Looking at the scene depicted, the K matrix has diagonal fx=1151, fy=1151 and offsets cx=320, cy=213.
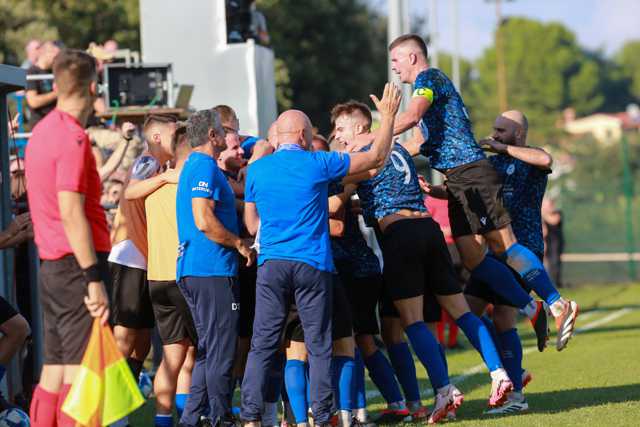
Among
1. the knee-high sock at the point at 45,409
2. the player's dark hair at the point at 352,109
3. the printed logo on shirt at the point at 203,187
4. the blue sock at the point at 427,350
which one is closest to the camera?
the knee-high sock at the point at 45,409

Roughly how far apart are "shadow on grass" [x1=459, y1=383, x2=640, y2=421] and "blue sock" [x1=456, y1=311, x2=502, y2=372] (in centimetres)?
41

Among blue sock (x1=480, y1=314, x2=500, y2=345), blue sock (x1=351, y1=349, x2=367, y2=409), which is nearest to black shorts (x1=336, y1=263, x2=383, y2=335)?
blue sock (x1=351, y1=349, x2=367, y2=409)

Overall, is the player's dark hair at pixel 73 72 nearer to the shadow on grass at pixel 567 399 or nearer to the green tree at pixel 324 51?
the shadow on grass at pixel 567 399

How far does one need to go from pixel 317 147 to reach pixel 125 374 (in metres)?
3.02

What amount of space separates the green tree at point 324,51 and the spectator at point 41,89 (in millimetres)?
21135

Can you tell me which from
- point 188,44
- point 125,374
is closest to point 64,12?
point 188,44

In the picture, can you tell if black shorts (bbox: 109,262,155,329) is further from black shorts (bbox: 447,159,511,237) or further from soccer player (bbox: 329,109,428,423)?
black shorts (bbox: 447,159,511,237)

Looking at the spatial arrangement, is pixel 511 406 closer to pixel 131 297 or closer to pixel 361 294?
pixel 361 294

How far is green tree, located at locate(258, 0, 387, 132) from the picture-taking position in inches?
1399

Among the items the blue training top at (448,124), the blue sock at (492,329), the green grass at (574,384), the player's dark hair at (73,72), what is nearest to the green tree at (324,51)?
the green grass at (574,384)

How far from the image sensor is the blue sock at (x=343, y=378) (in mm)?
7789

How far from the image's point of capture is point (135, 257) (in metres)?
8.50

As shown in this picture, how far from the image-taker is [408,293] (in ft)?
26.7

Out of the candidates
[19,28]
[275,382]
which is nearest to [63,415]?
[275,382]
